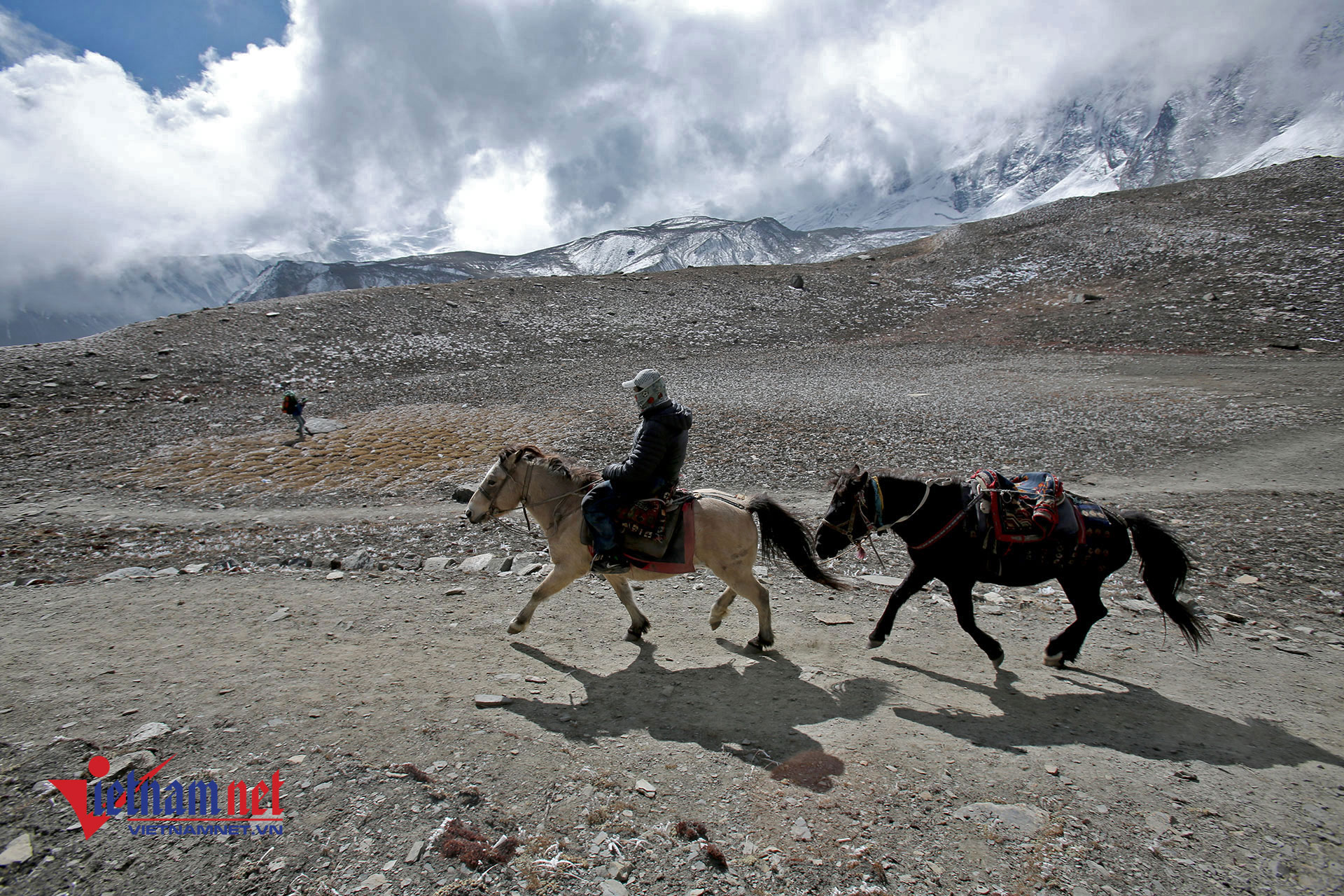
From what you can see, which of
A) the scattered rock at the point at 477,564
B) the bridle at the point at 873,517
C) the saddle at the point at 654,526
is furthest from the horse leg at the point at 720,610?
the scattered rock at the point at 477,564

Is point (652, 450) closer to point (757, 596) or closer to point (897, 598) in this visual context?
point (757, 596)

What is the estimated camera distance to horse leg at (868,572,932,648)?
554 centimetres

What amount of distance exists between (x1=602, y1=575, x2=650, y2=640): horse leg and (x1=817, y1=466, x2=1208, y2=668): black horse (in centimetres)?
191

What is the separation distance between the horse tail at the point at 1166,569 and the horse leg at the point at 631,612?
14.7 feet

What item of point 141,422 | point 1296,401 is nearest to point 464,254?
point 141,422

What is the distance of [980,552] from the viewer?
5.36 m

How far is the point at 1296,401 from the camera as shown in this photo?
1414 centimetres

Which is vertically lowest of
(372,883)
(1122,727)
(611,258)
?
(1122,727)

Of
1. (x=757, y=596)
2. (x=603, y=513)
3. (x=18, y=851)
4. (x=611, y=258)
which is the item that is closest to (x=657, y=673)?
(x=757, y=596)

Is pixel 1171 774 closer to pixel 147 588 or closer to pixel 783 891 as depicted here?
pixel 783 891

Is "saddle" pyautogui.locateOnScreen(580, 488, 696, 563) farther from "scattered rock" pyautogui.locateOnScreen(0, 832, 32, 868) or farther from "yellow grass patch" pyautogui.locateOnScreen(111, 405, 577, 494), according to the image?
"yellow grass patch" pyautogui.locateOnScreen(111, 405, 577, 494)

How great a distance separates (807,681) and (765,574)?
2493 millimetres

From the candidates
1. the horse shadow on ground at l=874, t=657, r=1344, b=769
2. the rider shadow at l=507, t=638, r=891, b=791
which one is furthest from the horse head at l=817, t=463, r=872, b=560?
the horse shadow on ground at l=874, t=657, r=1344, b=769

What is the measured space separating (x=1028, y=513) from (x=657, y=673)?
346 centimetres
